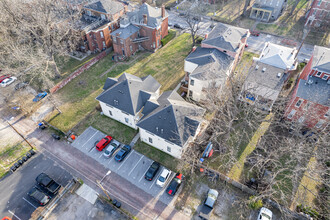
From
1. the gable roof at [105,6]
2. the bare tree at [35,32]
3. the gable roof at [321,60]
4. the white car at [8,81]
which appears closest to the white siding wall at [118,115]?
the bare tree at [35,32]

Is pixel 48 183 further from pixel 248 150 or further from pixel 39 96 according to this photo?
pixel 248 150

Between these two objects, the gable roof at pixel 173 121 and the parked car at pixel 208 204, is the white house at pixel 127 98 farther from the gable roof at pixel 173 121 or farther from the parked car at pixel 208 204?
the parked car at pixel 208 204

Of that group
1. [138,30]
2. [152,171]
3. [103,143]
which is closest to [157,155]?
[152,171]

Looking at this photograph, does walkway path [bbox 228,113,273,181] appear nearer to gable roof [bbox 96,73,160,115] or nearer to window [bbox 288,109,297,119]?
window [bbox 288,109,297,119]

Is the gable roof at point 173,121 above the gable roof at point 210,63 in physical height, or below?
below

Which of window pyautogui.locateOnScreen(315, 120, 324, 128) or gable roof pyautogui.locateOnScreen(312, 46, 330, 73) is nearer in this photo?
window pyautogui.locateOnScreen(315, 120, 324, 128)

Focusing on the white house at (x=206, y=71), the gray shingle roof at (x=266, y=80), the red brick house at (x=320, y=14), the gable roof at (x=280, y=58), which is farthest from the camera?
the red brick house at (x=320, y=14)

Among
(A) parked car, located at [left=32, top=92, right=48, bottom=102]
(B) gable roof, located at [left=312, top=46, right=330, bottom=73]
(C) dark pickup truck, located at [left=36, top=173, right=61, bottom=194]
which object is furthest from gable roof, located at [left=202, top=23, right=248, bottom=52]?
(C) dark pickup truck, located at [left=36, top=173, right=61, bottom=194]
